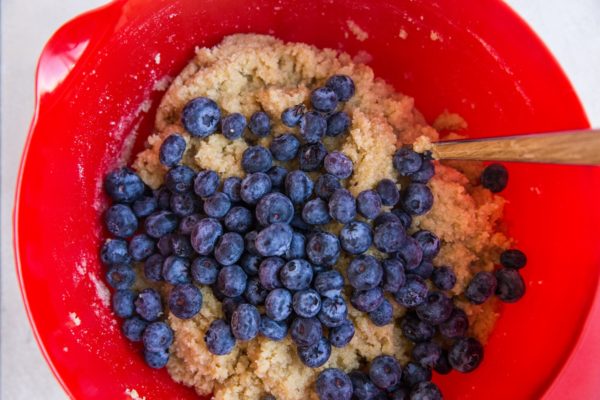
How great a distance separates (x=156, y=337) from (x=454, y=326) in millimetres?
769

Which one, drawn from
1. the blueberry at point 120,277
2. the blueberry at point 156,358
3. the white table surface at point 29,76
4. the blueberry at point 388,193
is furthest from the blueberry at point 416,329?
the white table surface at point 29,76

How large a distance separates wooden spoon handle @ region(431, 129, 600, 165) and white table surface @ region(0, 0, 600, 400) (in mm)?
686

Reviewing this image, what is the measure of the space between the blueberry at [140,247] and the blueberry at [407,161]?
0.69m

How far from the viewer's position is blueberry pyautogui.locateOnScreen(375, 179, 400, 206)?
1469 millimetres

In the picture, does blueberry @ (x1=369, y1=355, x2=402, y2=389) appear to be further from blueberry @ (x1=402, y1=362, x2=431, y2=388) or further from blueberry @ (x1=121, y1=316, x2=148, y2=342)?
blueberry @ (x1=121, y1=316, x2=148, y2=342)

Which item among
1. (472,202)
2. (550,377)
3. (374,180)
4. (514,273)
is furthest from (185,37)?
(550,377)

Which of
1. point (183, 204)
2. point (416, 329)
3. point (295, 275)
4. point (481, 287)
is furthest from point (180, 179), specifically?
point (481, 287)

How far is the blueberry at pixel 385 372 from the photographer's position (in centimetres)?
144

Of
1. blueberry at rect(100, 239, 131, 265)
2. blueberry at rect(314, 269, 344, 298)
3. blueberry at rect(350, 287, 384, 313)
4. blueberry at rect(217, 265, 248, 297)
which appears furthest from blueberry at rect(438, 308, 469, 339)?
blueberry at rect(100, 239, 131, 265)

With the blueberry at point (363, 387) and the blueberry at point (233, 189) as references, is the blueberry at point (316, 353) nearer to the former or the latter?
the blueberry at point (363, 387)

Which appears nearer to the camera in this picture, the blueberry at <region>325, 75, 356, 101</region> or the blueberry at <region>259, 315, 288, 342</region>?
the blueberry at <region>259, 315, 288, 342</region>

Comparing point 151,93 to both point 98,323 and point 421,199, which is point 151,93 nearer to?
point 98,323

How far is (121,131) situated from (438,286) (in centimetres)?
97

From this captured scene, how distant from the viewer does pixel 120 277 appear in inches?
59.5
